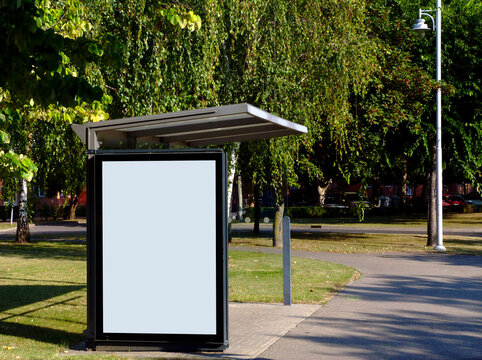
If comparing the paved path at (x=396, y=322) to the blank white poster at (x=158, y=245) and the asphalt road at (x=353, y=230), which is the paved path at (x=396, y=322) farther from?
the asphalt road at (x=353, y=230)

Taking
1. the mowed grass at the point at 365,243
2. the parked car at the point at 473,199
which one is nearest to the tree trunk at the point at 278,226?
the mowed grass at the point at 365,243

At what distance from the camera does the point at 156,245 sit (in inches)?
286

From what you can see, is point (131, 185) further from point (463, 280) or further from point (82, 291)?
point (463, 280)

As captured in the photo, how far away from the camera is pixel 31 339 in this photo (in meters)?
8.02

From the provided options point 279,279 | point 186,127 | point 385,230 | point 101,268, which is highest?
point 186,127

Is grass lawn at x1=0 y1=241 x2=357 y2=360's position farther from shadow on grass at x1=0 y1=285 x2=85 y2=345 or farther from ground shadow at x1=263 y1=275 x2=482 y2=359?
ground shadow at x1=263 y1=275 x2=482 y2=359

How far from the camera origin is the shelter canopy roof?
6.96 metres

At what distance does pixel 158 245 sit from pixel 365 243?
59.7 ft

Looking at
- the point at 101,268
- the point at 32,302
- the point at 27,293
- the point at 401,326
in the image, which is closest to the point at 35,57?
the point at 101,268

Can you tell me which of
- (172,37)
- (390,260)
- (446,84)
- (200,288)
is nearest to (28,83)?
(200,288)

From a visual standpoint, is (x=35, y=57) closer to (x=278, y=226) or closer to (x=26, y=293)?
(x=26, y=293)

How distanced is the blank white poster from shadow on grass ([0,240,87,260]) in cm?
1298

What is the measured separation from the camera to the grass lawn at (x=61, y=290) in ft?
26.2

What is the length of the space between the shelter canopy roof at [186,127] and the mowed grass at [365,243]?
12599mm
